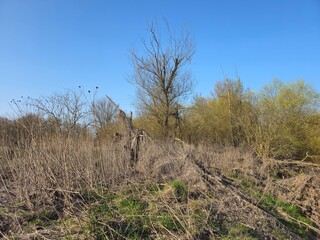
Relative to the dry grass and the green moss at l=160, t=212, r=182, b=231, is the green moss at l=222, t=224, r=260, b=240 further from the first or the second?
the green moss at l=160, t=212, r=182, b=231

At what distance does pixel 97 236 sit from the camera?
3746 mm

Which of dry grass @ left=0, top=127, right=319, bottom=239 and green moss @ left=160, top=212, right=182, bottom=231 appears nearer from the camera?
dry grass @ left=0, top=127, right=319, bottom=239

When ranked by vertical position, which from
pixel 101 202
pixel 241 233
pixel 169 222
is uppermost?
pixel 101 202

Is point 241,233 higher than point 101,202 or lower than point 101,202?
lower


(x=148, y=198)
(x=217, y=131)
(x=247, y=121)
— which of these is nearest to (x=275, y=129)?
(x=247, y=121)

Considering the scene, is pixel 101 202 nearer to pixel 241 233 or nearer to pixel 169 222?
pixel 169 222

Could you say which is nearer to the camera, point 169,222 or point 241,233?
point 169,222

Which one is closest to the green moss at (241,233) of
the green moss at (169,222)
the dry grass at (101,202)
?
the dry grass at (101,202)

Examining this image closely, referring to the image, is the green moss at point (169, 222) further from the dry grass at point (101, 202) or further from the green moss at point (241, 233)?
the green moss at point (241, 233)

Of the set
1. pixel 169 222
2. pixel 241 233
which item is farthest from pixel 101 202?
pixel 241 233

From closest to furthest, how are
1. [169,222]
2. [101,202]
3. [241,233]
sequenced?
[169,222], [241,233], [101,202]

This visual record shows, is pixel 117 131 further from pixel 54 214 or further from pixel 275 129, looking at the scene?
pixel 275 129

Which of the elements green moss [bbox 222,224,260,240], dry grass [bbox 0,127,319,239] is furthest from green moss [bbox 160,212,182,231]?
green moss [bbox 222,224,260,240]

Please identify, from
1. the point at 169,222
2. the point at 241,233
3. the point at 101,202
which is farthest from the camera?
the point at 101,202
